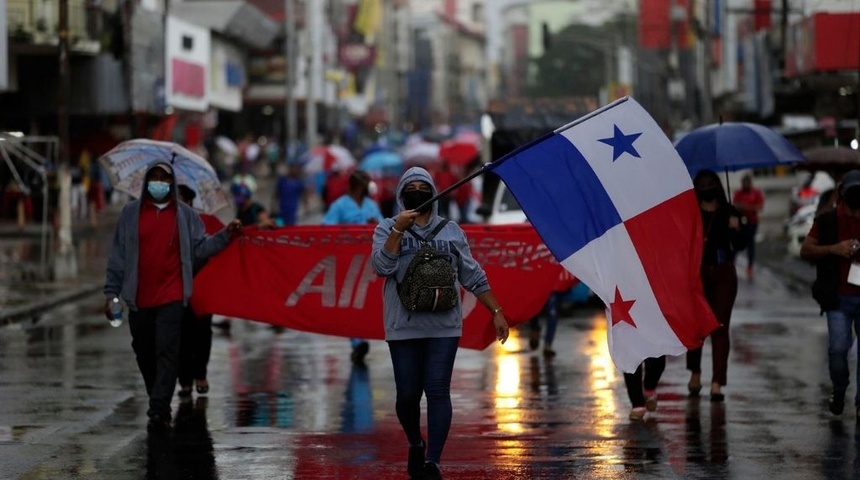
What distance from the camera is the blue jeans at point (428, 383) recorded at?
31.8ft

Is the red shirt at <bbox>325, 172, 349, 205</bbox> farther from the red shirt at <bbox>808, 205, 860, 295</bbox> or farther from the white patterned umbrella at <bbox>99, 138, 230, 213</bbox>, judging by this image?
the red shirt at <bbox>808, 205, 860, 295</bbox>

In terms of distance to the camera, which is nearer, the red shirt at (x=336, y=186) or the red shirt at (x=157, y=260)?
the red shirt at (x=157, y=260)

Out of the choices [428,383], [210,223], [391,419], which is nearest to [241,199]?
[210,223]

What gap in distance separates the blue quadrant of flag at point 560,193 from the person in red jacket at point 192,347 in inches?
158

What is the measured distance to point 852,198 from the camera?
12.3 metres

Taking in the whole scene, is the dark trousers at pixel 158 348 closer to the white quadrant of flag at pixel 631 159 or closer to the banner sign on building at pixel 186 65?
the white quadrant of flag at pixel 631 159

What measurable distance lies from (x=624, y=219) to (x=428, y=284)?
1760 millimetres

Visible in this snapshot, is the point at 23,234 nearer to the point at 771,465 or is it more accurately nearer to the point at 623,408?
the point at 623,408

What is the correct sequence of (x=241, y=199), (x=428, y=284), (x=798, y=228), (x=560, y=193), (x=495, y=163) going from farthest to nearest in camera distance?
(x=798, y=228) → (x=241, y=199) → (x=560, y=193) → (x=495, y=163) → (x=428, y=284)

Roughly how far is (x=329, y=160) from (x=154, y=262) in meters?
36.1

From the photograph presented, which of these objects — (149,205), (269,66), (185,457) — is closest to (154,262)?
(149,205)

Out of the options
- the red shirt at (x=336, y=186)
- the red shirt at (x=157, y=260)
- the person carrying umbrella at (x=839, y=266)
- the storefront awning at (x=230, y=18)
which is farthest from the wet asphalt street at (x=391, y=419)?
the storefront awning at (x=230, y=18)

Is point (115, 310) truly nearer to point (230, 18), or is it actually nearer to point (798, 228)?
point (798, 228)

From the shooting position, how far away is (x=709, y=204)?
13.5 metres
